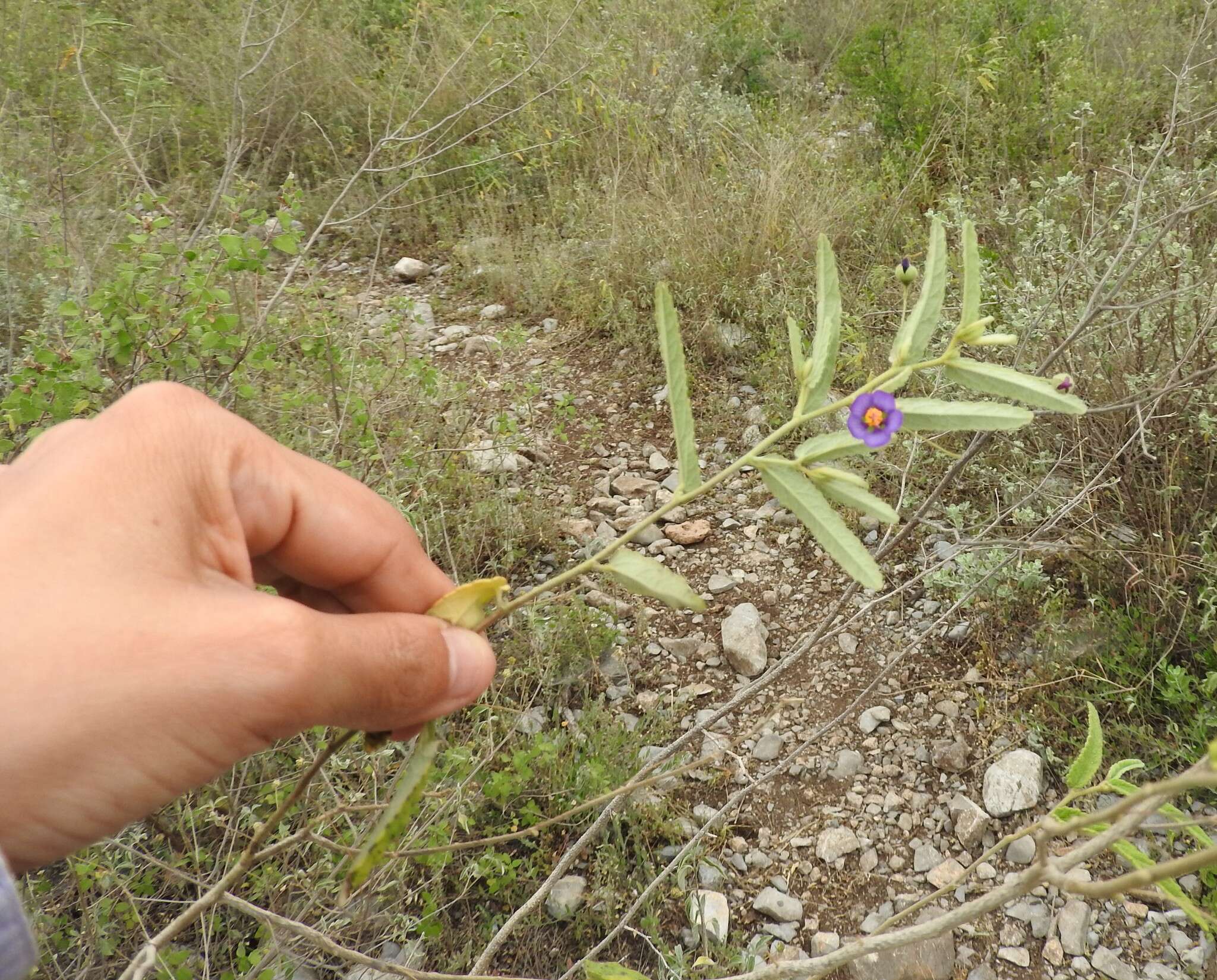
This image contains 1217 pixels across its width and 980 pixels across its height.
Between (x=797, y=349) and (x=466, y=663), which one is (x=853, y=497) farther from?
(x=466, y=663)

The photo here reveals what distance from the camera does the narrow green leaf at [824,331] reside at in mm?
751

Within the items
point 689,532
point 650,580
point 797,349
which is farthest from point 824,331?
point 689,532

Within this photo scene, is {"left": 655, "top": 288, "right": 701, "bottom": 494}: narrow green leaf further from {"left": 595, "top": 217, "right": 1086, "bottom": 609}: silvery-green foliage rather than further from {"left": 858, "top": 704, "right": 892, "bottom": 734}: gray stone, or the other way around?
{"left": 858, "top": 704, "right": 892, "bottom": 734}: gray stone

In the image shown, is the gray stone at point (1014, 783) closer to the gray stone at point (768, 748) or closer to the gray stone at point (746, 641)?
the gray stone at point (768, 748)

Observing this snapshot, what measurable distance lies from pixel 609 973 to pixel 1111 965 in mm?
1442

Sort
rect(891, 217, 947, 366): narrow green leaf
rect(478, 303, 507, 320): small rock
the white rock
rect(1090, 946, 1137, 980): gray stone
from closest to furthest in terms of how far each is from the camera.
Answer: rect(891, 217, 947, 366): narrow green leaf
rect(1090, 946, 1137, 980): gray stone
rect(478, 303, 507, 320): small rock
the white rock

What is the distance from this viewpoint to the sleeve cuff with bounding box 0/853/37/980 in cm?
64

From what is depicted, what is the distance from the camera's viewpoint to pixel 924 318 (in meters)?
0.75

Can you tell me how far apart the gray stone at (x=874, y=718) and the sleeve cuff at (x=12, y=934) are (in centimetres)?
203

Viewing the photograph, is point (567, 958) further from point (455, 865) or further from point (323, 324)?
point (323, 324)

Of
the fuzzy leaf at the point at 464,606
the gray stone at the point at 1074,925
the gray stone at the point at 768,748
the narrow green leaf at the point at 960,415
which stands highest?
the narrow green leaf at the point at 960,415

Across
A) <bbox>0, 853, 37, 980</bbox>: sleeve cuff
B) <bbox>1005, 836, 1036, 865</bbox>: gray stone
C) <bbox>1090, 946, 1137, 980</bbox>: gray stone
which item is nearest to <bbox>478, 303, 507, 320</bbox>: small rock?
<bbox>1005, 836, 1036, 865</bbox>: gray stone

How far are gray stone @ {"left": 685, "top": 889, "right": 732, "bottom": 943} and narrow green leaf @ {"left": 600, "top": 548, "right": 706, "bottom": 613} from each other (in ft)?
4.54

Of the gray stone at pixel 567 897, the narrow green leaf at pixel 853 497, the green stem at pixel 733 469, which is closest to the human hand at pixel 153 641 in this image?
the green stem at pixel 733 469
